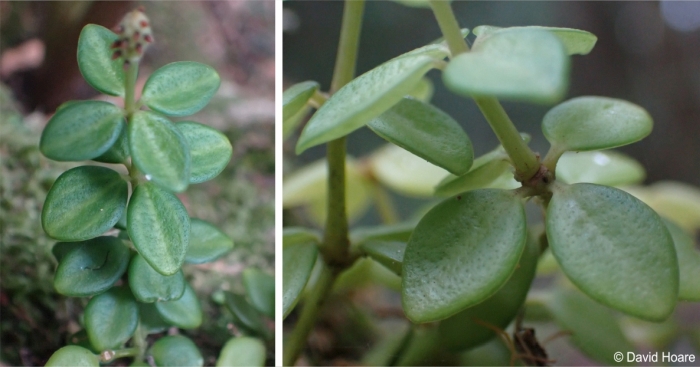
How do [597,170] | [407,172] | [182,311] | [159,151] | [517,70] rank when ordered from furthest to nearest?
1. [407,172]
2. [597,170]
3. [182,311]
4. [159,151]
5. [517,70]

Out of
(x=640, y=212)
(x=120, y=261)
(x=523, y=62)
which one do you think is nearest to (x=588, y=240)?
(x=640, y=212)

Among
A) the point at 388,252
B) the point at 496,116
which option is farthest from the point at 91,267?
the point at 496,116

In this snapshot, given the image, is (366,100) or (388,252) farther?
(388,252)

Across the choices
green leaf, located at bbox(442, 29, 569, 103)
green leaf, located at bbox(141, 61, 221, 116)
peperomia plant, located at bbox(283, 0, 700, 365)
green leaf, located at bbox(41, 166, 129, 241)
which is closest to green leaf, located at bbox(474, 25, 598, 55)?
peperomia plant, located at bbox(283, 0, 700, 365)

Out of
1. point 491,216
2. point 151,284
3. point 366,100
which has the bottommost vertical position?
point 151,284

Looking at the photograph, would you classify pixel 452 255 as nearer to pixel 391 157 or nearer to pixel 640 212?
pixel 640 212

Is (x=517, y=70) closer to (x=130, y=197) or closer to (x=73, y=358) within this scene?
(x=130, y=197)

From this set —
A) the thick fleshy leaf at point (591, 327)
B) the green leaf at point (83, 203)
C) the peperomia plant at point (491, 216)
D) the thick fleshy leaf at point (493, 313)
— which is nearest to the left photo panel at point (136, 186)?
the green leaf at point (83, 203)
